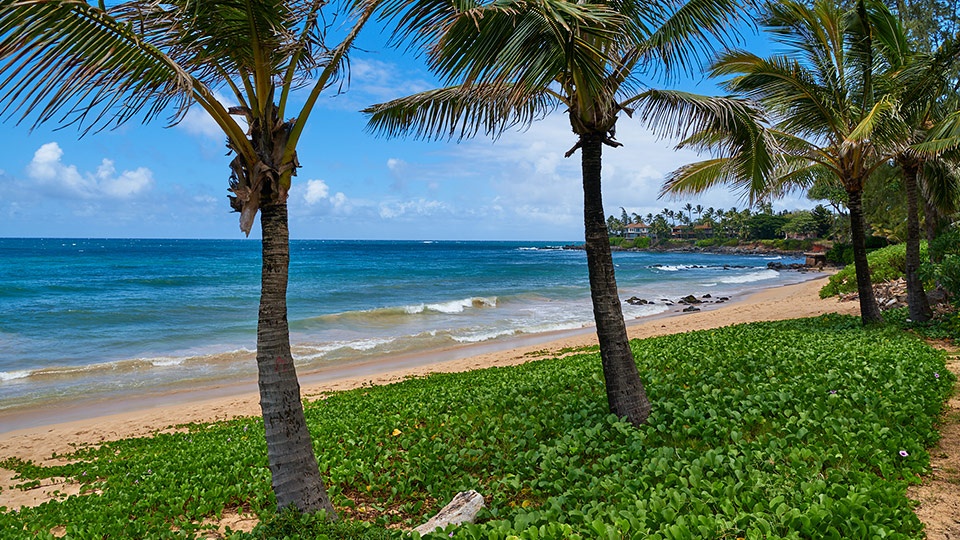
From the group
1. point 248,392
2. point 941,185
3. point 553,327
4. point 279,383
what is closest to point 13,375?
point 248,392

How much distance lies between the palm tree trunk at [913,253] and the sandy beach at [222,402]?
6.18 meters

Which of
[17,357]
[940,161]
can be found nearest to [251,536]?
[940,161]

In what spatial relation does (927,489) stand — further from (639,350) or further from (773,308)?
(773,308)

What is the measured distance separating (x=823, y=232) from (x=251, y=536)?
107813mm

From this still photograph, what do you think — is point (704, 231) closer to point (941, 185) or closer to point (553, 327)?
point (553, 327)

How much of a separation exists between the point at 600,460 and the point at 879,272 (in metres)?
22.3

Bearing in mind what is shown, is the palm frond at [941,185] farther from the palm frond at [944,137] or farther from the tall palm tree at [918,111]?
the palm frond at [944,137]

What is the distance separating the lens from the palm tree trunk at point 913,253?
11.9m

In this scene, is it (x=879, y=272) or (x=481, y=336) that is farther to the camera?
(x=481, y=336)

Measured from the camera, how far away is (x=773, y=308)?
23.4 meters

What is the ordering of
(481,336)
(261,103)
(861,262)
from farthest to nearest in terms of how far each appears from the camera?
(481,336) < (861,262) < (261,103)

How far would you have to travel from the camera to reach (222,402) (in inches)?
542

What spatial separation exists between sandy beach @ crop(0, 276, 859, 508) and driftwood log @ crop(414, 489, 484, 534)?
5.83 metres

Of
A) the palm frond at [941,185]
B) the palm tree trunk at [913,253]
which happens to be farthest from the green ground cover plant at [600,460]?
the palm frond at [941,185]
